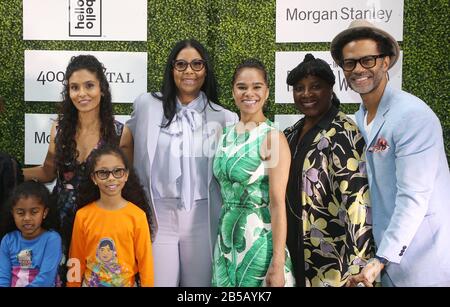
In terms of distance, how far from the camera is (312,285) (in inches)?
113

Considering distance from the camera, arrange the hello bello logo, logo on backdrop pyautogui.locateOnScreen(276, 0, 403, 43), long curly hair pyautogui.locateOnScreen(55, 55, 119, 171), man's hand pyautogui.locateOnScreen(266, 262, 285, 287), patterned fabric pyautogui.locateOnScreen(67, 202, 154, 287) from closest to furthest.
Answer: man's hand pyautogui.locateOnScreen(266, 262, 285, 287), patterned fabric pyautogui.locateOnScreen(67, 202, 154, 287), long curly hair pyautogui.locateOnScreen(55, 55, 119, 171), logo on backdrop pyautogui.locateOnScreen(276, 0, 403, 43), the hello bello logo

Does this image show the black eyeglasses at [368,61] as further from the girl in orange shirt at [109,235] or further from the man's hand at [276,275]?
the girl in orange shirt at [109,235]

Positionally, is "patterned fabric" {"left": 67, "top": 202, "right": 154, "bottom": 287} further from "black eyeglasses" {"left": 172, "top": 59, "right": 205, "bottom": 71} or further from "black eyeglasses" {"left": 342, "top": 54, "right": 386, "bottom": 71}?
"black eyeglasses" {"left": 342, "top": 54, "right": 386, "bottom": 71}

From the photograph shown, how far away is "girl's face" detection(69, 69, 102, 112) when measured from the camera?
3.10 m

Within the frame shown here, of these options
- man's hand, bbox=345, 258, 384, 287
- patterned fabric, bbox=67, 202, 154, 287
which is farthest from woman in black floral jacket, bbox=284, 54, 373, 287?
patterned fabric, bbox=67, 202, 154, 287

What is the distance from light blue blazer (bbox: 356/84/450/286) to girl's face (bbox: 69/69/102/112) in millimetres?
1525

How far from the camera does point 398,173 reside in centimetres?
263

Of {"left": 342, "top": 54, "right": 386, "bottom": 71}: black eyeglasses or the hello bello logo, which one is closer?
{"left": 342, "top": 54, "right": 386, "bottom": 71}: black eyeglasses

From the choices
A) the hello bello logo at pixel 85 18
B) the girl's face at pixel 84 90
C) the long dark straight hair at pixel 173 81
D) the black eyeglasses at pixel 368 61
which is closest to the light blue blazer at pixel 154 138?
the long dark straight hair at pixel 173 81

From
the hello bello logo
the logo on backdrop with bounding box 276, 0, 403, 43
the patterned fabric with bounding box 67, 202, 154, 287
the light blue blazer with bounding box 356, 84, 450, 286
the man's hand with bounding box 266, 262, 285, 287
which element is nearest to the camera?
the light blue blazer with bounding box 356, 84, 450, 286

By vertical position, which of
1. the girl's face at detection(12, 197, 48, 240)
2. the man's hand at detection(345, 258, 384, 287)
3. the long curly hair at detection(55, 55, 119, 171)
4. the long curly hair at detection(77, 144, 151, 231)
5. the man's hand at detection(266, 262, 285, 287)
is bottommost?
the man's hand at detection(266, 262, 285, 287)

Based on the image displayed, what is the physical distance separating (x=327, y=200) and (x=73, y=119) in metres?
1.50

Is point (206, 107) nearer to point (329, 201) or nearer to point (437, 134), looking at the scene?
point (329, 201)
